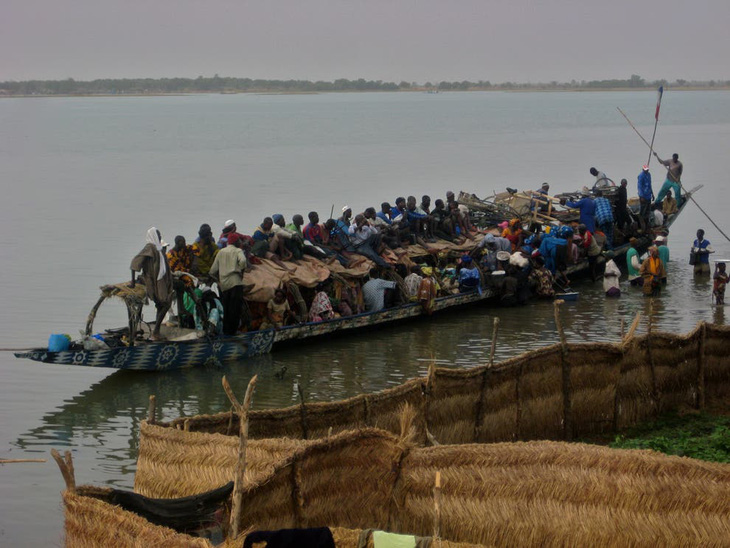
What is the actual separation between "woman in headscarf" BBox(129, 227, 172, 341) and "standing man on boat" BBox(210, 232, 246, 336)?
2.87 ft

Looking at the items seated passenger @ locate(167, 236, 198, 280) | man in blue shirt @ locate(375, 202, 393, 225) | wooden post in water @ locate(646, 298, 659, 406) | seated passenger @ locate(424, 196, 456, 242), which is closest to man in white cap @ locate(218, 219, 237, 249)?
seated passenger @ locate(167, 236, 198, 280)

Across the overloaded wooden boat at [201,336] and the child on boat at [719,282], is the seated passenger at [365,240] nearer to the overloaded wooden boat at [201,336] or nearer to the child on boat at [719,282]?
the overloaded wooden boat at [201,336]

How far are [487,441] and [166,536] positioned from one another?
15.4 ft

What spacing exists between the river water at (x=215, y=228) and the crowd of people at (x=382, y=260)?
0.55 m

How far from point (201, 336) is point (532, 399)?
17.0ft

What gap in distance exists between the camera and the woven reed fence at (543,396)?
29.6ft

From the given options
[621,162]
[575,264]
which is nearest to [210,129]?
[621,162]

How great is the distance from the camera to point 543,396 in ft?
34.0

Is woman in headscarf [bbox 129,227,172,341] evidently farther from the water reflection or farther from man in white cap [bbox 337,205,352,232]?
man in white cap [bbox 337,205,352,232]

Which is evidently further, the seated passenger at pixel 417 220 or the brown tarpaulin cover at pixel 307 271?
the seated passenger at pixel 417 220

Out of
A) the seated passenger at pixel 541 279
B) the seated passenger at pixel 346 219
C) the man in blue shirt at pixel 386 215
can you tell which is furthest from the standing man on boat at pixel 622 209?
the seated passenger at pixel 346 219

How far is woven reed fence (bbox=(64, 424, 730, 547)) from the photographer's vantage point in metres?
7.19

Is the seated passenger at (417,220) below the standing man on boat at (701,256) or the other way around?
the other way around

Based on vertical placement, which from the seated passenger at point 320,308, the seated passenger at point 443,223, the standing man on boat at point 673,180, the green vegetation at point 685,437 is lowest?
the green vegetation at point 685,437
